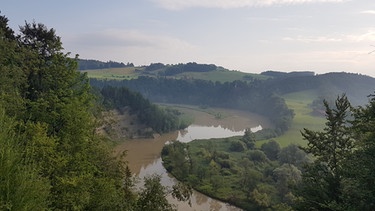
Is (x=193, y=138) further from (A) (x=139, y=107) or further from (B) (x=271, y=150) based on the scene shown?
(B) (x=271, y=150)

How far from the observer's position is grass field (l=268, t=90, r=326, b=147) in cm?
9200

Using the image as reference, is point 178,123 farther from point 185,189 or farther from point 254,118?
point 185,189

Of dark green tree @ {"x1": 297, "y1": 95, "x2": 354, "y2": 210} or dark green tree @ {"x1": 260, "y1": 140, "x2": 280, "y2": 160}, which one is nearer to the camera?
dark green tree @ {"x1": 297, "y1": 95, "x2": 354, "y2": 210}

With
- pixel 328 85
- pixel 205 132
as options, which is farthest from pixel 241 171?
pixel 328 85

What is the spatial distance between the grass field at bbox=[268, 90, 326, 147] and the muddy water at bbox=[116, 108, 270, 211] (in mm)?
13628

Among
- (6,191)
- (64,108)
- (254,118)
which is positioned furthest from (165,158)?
(254,118)

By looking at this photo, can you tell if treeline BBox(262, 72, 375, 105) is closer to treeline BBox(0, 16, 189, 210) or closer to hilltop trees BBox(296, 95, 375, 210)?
treeline BBox(0, 16, 189, 210)

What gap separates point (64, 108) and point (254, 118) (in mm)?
127161

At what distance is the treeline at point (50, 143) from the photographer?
9.00 m

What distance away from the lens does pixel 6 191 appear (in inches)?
329

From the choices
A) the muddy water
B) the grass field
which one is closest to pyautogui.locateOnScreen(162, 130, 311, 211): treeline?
the muddy water

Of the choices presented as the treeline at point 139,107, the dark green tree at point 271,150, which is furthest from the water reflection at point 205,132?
the dark green tree at point 271,150

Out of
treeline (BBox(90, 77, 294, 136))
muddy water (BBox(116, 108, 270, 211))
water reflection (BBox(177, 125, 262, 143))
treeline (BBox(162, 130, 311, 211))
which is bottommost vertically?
water reflection (BBox(177, 125, 262, 143))

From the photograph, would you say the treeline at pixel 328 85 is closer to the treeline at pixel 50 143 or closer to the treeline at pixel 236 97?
the treeline at pixel 236 97
